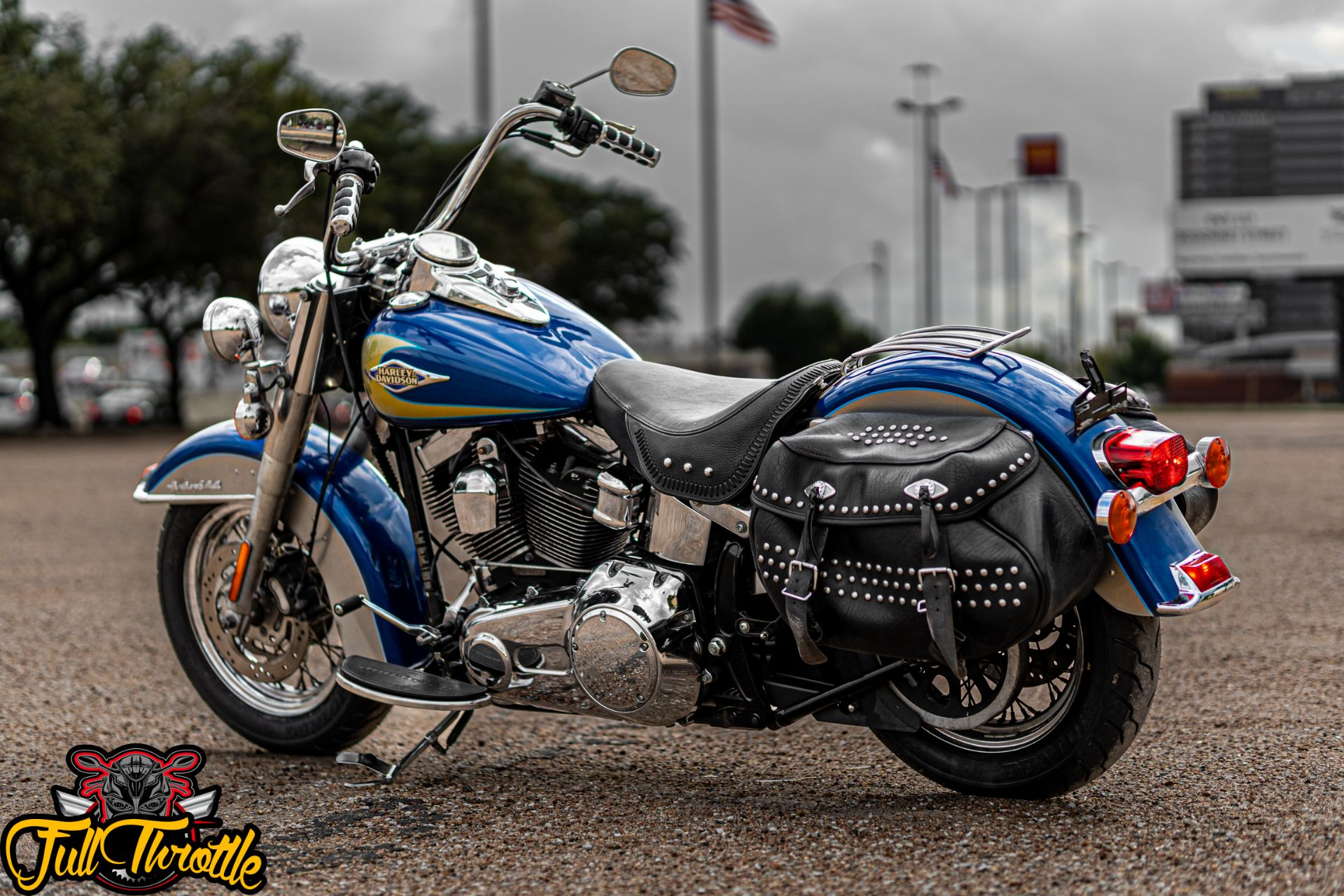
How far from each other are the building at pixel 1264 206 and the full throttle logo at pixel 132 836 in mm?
56773

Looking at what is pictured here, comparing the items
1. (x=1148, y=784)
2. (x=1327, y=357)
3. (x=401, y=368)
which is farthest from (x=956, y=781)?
(x=1327, y=357)

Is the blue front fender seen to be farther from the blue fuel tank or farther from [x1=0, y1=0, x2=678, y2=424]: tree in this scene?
[x1=0, y1=0, x2=678, y2=424]: tree

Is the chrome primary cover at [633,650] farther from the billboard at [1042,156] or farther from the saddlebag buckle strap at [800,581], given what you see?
the billboard at [1042,156]

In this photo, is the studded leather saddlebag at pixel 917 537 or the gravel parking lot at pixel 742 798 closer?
the studded leather saddlebag at pixel 917 537

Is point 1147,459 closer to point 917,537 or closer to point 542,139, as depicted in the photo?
point 917,537

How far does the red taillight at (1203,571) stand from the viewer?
299 cm

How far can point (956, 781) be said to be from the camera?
3.35 m

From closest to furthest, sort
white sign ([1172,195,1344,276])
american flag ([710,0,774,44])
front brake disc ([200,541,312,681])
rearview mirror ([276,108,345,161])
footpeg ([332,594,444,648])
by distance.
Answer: rearview mirror ([276,108,345,161])
footpeg ([332,594,444,648])
front brake disc ([200,541,312,681])
american flag ([710,0,774,44])
white sign ([1172,195,1344,276])

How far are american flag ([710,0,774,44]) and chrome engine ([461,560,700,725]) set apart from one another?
74.7 feet

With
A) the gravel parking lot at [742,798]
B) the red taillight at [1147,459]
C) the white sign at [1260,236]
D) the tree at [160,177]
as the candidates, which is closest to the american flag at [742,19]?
the tree at [160,177]

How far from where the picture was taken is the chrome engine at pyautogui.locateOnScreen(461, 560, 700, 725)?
3.33 meters

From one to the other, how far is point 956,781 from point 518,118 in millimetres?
1980

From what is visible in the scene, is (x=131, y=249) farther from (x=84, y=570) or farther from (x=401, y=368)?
(x=401, y=368)

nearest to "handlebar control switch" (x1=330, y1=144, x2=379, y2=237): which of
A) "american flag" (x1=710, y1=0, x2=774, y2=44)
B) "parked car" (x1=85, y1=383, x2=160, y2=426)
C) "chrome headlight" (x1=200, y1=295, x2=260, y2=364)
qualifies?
"chrome headlight" (x1=200, y1=295, x2=260, y2=364)
